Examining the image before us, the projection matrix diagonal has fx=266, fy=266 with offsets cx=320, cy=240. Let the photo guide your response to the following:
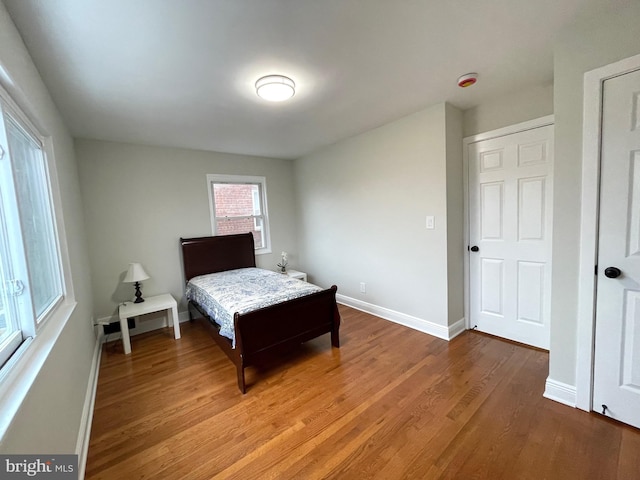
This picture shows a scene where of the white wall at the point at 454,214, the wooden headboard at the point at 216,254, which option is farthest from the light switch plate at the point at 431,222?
the wooden headboard at the point at 216,254

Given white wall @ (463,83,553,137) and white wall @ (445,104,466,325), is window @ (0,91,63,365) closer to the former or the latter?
white wall @ (445,104,466,325)

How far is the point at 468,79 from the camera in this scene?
2.08 metres

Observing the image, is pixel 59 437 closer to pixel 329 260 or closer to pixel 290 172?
pixel 329 260

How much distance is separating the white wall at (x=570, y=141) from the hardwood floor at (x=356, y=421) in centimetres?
43

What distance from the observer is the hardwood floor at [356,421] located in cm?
142

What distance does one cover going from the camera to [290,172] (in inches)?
186

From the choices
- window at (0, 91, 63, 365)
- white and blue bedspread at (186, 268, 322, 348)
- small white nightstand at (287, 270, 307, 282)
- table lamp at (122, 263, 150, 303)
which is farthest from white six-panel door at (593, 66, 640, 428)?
table lamp at (122, 263, 150, 303)

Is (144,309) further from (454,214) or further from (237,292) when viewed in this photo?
(454,214)

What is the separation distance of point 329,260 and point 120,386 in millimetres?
2844

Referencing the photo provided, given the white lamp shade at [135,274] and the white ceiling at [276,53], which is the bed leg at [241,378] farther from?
the white ceiling at [276,53]

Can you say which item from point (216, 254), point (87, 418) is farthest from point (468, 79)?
point (87, 418)

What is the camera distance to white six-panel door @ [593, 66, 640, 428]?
1492 millimetres

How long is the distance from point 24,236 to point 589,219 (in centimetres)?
306

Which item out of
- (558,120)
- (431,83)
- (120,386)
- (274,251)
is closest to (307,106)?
(431,83)
